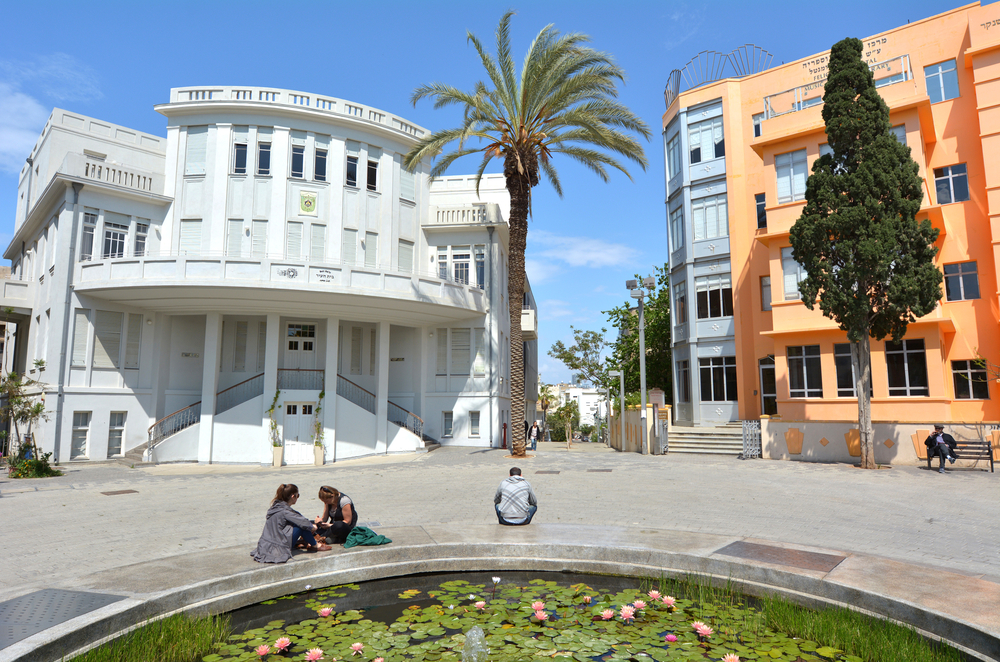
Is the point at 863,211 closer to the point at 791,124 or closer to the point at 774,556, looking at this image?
the point at 791,124

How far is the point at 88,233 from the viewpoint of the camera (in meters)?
23.5

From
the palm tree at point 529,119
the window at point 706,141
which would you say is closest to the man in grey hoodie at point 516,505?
the palm tree at point 529,119

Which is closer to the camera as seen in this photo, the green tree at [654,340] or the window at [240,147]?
the window at [240,147]

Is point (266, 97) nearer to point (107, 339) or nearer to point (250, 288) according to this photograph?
point (250, 288)

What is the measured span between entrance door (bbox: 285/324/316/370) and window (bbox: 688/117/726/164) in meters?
19.9

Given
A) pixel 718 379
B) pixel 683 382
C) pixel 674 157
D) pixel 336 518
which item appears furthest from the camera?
pixel 674 157

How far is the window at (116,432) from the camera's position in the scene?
23.1 meters

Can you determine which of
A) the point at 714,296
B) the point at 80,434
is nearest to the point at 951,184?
the point at 714,296

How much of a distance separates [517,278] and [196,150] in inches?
556

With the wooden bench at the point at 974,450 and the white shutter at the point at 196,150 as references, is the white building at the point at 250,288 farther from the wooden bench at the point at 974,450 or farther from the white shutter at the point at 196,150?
the wooden bench at the point at 974,450

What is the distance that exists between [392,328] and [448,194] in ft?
24.2

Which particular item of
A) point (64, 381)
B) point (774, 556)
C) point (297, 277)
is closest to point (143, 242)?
point (64, 381)

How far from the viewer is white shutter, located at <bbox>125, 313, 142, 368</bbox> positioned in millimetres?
23797

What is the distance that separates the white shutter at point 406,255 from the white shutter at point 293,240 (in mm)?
4577
